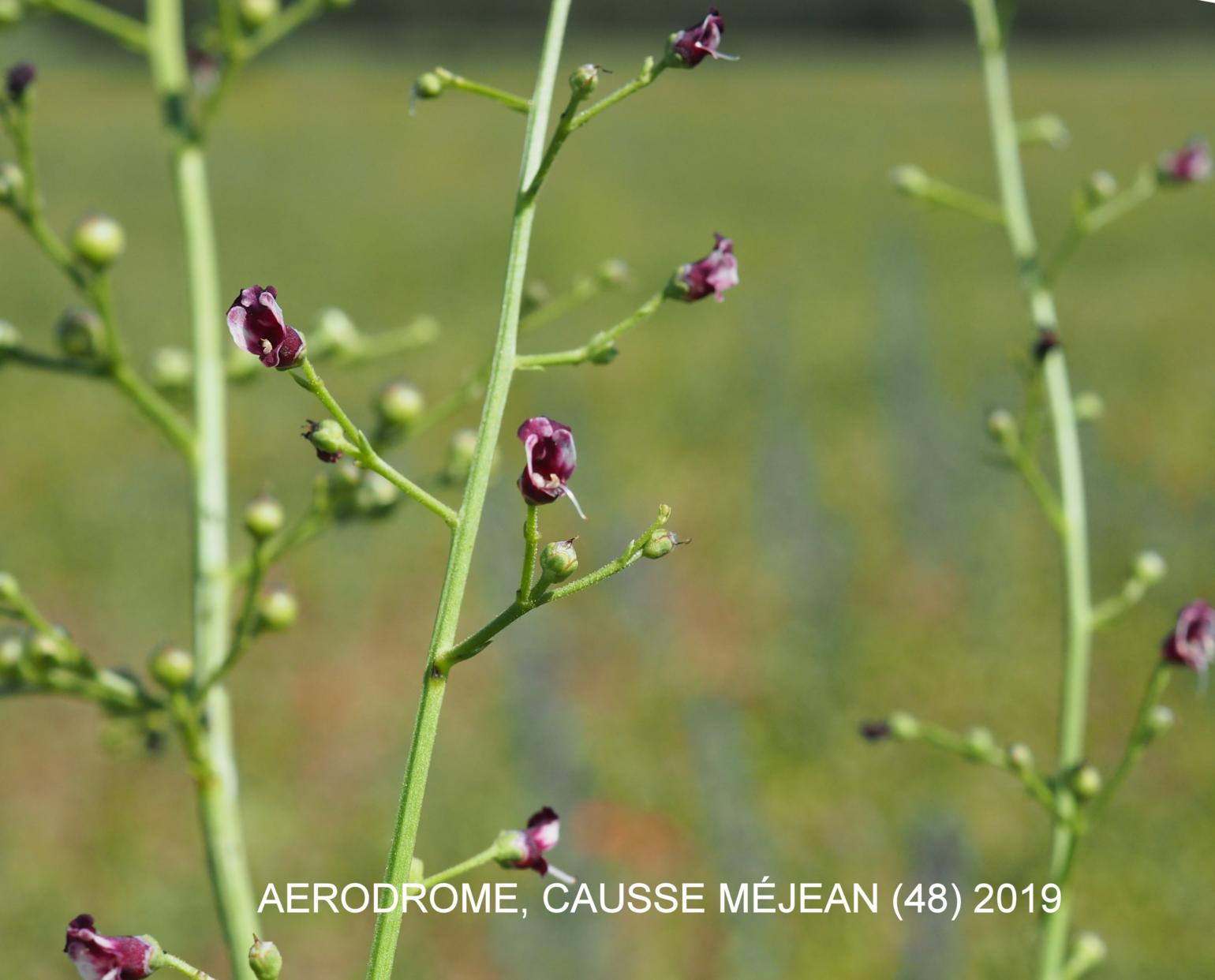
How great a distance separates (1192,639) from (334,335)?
1.12 metres

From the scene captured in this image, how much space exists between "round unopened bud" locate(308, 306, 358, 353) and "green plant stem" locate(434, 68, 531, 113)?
0.71 m

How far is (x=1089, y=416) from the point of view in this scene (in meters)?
1.80

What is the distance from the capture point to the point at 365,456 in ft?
2.97

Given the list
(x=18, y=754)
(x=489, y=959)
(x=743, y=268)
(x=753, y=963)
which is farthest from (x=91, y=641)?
(x=743, y=268)

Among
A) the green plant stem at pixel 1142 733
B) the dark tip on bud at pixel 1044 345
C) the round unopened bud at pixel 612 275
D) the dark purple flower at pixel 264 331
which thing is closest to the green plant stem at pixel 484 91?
the dark purple flower at pixel 264 331

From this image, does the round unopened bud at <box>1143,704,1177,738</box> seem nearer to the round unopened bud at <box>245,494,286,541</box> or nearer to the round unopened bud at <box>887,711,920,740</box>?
the round unopened bud at <box>887,711,920,740</box>

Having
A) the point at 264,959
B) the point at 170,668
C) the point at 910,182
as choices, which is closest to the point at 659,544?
the point at 264,959

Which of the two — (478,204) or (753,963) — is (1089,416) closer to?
(753,963)

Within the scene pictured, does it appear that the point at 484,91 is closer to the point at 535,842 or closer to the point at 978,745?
the point at 535,842

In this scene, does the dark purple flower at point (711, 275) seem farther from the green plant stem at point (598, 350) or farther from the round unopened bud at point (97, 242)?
the round unopened bud at point (97, 242)

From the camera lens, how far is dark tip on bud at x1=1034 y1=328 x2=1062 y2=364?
157 centimetres

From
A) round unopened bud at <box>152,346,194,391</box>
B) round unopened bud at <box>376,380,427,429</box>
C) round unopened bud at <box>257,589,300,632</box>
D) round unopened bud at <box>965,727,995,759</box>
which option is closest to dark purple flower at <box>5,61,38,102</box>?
round unopened bud at <box>152,346,194,391</box>

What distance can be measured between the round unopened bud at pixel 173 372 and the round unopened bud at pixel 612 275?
0.53 metres

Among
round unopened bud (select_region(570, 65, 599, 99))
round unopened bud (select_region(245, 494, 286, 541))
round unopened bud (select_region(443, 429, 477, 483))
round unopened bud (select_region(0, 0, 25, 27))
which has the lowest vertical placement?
round unopened bud (select_region(570, 65, 599, 99))
